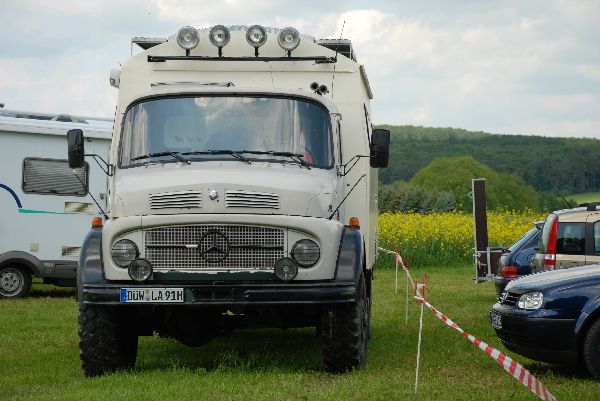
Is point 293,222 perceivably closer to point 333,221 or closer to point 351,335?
point 333,221

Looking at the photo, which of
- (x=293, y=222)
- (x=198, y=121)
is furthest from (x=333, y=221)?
(x=198, y=121)

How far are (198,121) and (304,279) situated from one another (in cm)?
194

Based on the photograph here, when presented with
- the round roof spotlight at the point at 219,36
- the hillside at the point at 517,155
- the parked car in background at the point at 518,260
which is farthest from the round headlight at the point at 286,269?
the hillside at the point at 517,155

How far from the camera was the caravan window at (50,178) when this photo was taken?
1981 centimetres

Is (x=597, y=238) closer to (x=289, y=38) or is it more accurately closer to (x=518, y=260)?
(x=289, y=38)

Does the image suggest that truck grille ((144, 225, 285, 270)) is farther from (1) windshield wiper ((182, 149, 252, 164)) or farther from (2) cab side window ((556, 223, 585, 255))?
(2) cab side window ((556, 223, 585, 255))

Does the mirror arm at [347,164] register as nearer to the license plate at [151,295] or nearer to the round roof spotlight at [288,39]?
the round roof spotlight at [288,39]

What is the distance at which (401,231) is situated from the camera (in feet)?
109

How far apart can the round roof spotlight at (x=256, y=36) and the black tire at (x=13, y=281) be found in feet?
32.6

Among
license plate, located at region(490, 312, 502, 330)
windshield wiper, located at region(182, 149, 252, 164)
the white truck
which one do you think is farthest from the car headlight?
windshield wiper, located at region(182, 149, 252, 164)

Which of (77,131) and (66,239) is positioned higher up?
(77,131)

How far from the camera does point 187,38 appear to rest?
11539 mm

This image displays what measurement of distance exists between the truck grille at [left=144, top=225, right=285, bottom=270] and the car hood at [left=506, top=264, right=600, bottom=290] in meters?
2.51

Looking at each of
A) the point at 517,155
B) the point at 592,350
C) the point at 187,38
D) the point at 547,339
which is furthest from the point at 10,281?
the point at 517,155
